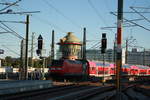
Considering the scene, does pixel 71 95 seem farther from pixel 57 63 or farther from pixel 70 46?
pixel 70 46

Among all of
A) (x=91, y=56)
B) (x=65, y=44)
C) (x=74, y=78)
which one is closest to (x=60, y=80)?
(x=74, y=78)

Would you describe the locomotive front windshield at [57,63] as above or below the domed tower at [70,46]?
below

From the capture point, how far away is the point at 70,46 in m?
96.8

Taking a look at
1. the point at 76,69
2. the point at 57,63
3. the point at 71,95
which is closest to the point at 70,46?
the point at 76,69

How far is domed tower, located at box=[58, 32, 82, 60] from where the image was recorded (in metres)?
95.4

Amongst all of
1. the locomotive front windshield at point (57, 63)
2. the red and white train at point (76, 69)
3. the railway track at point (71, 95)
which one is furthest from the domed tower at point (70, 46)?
the railway track at point (71, 95)

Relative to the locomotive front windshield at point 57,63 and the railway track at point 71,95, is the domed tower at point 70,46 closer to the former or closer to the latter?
the locomotive front windshield at point 57,63

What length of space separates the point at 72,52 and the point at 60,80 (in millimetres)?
43462

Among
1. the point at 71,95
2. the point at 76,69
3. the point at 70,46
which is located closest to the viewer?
the point at 71,95

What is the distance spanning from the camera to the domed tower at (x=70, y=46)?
9544 centimetres

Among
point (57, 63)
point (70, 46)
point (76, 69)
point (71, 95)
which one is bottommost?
point (71, 95)

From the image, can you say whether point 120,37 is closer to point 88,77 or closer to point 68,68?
point 68,68

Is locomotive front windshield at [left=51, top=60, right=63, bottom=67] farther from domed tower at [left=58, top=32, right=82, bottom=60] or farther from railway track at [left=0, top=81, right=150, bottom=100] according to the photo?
domed tower at [left=58, top=32, right=82, bottom=60]

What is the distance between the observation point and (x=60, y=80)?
5197 centimetres
